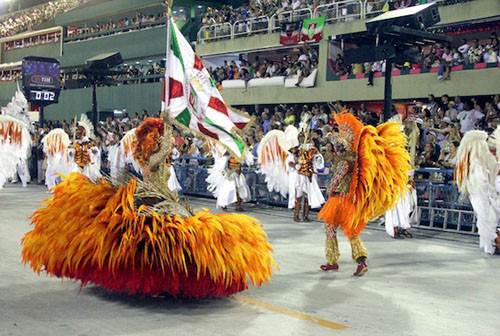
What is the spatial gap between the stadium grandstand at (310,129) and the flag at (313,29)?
1.4 inches

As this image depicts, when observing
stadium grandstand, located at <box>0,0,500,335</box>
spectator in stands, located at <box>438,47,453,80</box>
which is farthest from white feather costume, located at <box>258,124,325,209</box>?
spectator in stands, located at <box>438,47,453,80</box>

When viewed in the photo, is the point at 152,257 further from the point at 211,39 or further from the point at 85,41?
the point at 85,41

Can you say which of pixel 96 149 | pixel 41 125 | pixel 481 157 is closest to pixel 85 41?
pixel 41 125

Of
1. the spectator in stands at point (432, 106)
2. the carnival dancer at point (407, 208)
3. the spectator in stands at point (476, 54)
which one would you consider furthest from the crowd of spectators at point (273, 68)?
the carnival dancer at point (407, 208)

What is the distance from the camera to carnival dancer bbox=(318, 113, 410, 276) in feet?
23.5

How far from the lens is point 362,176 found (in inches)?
282

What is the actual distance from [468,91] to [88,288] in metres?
14.5

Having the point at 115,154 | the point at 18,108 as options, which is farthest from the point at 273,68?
the point at 18,108

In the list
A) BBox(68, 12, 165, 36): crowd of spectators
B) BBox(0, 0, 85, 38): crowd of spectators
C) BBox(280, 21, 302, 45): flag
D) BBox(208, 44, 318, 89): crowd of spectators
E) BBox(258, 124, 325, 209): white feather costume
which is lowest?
BBox(258, 124, 325, 209): white feather costume

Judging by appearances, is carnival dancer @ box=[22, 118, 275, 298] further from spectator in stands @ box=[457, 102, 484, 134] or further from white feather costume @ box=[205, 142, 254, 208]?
spectator in stands @ box=[457, 102, 484, 134]

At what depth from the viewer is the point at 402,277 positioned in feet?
24.5

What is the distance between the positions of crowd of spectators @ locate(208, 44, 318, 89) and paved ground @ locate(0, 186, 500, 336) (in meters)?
15.3

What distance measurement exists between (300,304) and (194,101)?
3.62 m

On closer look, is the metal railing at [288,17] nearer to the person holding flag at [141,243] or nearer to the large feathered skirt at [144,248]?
the person holding flag at [141,243]
